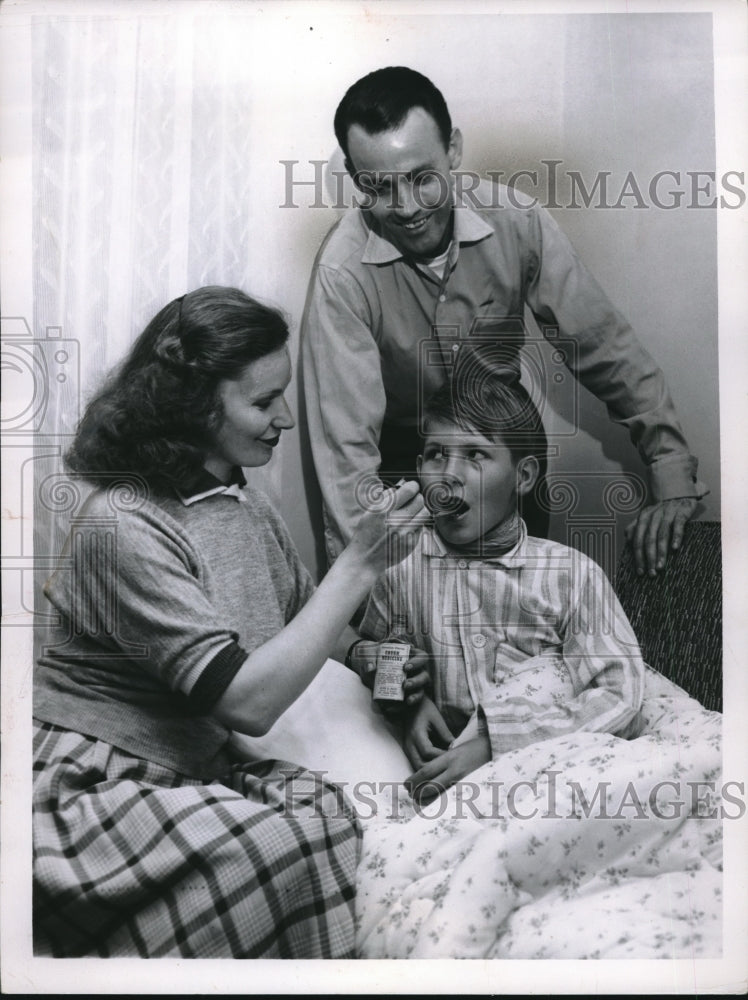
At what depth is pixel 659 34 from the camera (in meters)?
1.89

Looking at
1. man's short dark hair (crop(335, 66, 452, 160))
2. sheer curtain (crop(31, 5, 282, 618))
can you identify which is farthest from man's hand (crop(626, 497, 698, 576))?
man's short dark hair (crop(335, 66, 452, 160))

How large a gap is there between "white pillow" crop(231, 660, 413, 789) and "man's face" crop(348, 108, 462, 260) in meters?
0.73

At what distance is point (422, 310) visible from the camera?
1849mm

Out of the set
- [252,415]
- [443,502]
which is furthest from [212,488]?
[443,502]

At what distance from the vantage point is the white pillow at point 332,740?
1.78 metres

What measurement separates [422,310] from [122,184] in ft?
1.81

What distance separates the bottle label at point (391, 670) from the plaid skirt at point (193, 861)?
18 cm

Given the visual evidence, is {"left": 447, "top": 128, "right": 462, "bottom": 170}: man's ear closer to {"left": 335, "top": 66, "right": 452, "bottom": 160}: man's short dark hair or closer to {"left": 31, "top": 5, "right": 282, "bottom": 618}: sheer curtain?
{"left": 335, "top": 66, "right": 452, "bottom": 160}: man's short dark hair

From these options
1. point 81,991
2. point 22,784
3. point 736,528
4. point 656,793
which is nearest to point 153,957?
point 81,991

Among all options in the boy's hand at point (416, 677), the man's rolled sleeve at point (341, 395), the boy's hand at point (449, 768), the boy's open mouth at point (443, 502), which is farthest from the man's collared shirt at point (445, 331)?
the boy's hand at point (449, 768)

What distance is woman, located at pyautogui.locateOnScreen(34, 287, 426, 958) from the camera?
5.57 feet

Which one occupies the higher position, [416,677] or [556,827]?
[416,677]
